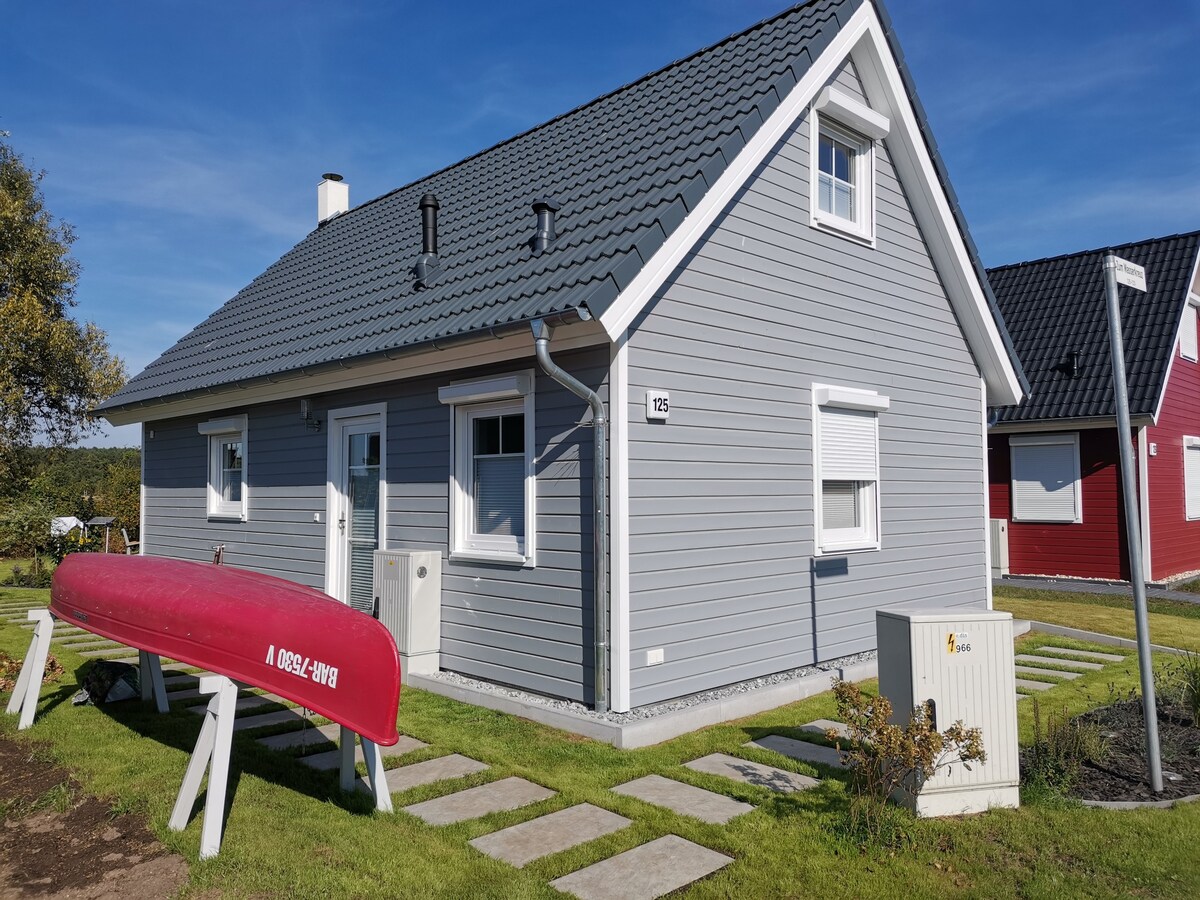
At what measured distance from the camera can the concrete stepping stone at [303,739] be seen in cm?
581

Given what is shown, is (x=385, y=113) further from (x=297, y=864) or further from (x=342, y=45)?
(x=297, y=864)

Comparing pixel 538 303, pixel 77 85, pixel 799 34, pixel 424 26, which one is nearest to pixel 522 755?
pixel 538 303

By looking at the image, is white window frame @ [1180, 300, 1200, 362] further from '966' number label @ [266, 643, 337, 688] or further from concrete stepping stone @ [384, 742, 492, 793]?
'966' number label @ [266, 643, 337, 688]

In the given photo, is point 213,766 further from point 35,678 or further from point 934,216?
point 934,216

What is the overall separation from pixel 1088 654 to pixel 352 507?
8.22m

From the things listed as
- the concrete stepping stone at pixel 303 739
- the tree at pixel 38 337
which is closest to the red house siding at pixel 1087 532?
the concrete stepping stone at pixel 303 739

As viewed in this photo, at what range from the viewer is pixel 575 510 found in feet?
21.7

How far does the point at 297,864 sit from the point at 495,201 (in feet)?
23.7

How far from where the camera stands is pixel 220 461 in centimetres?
1166

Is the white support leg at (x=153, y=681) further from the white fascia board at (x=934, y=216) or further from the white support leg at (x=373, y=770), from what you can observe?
the white fascia board at (x=934, y=216)

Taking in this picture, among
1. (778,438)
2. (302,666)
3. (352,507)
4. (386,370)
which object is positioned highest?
(386,370)

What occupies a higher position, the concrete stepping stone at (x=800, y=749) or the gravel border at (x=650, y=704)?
the gravel border at (x=650, y=704)

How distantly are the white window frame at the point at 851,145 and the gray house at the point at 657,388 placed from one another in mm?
34

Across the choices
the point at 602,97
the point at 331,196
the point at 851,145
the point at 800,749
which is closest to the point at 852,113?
the point at 851,145
